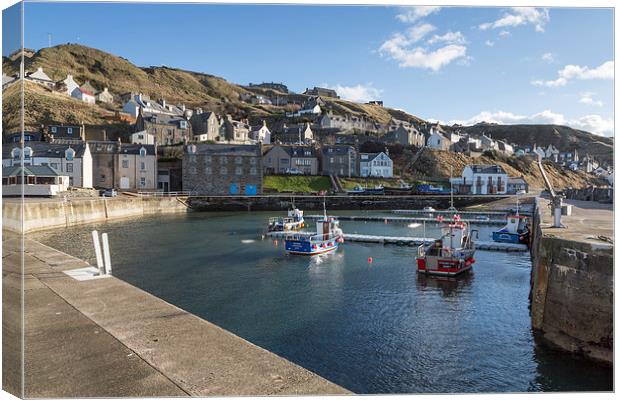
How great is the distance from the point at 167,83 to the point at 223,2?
15423 cm

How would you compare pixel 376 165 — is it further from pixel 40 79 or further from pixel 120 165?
pixel 40 79

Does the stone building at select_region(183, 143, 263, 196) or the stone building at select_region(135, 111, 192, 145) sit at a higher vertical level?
the stone building at select_region(135, 111, 192, 145)

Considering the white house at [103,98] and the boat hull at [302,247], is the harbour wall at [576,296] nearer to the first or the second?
the boat hull at [302,247]

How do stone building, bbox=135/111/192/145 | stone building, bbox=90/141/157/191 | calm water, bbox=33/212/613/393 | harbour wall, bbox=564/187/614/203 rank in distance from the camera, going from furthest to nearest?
stone building, bbox=135/111/192/145 → stone building, bbox=90/141/157/191 → harbour wall, bbox=564/187/614/203 → calm water, bbox=33/212/613/393

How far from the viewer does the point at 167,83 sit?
487ft

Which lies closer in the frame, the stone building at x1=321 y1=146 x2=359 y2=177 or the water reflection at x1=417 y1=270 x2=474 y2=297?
the water reflection at x1=417 y1=270 x2=474 y2=297

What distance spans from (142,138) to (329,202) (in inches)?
1188

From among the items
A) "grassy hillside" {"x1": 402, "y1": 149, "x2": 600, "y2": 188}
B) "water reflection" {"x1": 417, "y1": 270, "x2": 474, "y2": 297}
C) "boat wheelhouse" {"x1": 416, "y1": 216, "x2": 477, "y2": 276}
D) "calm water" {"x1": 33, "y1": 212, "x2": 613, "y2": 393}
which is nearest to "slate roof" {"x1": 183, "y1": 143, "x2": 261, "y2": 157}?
"grassy hillside" {"x1": 402, "y1": 149, "x2": 600, "y2": 188}

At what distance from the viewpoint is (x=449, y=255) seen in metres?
20.3

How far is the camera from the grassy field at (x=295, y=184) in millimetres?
62222

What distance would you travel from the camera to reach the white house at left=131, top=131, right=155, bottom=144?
64938 mm

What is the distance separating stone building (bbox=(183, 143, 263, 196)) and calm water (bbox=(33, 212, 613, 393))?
94.7ft

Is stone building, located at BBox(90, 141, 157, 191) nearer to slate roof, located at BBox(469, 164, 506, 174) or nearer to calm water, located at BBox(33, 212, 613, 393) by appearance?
calm water, located at BBox(33, 212, 613, 393)

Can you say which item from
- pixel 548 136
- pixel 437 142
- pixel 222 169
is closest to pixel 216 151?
pixel 222 169
